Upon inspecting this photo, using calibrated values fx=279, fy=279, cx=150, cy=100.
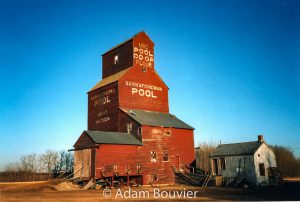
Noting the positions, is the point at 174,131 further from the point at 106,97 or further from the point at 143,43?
the point at 143,43

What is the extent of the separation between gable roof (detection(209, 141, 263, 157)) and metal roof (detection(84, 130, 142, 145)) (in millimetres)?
10387

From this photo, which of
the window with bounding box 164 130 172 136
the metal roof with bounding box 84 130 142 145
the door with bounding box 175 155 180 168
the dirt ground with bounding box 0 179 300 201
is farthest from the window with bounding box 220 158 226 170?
the metal roof with bounding box 84 130 142 145

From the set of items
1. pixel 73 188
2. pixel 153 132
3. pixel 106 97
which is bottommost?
pixel 73 188

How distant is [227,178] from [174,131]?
9524 millimetres

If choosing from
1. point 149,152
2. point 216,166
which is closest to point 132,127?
point 149,152

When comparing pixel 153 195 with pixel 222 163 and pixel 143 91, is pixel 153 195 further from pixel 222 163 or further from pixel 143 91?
pixel 143 91

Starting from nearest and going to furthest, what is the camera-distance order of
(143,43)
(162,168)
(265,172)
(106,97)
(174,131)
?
(265,172), (162,168), (174,131), (106,97), (143,43)

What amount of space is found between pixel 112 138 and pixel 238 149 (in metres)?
15.2

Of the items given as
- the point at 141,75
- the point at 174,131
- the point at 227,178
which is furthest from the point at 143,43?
the point at 227,178

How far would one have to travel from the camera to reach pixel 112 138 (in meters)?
32.8

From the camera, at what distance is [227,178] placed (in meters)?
32.1

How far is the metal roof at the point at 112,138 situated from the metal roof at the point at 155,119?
2.38 m

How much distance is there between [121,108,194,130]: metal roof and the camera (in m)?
36.4

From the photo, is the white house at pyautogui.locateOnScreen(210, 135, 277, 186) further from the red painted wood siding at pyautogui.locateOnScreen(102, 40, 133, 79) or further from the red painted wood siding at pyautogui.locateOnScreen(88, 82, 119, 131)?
the red painted wood siding at pyautogui.locateOnScreen(102, 40, 133, 79)
